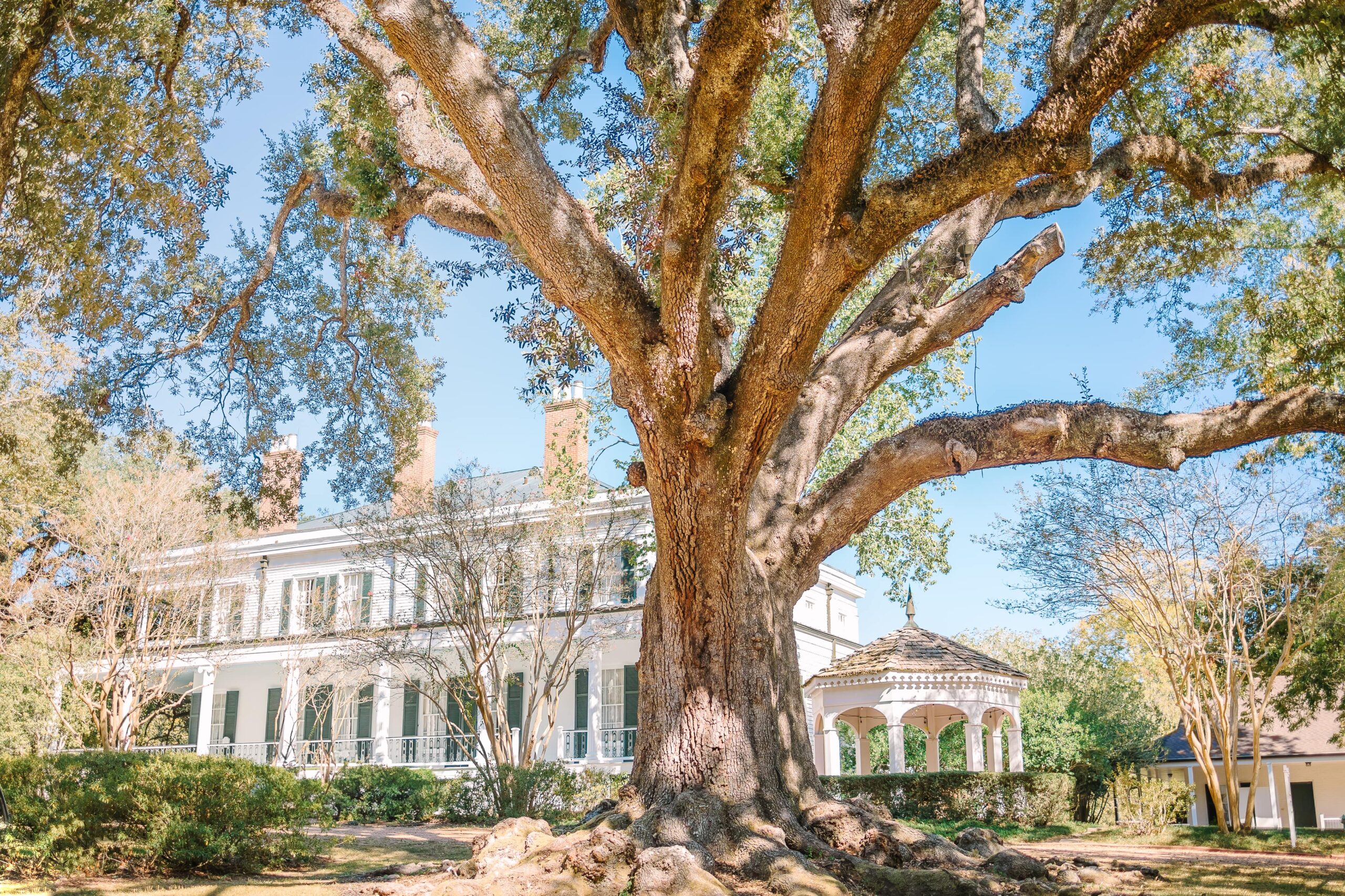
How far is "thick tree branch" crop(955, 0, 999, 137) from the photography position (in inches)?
362

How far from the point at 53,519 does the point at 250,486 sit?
33.2ft

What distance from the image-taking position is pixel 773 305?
21.7ft

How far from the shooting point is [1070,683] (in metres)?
34.8

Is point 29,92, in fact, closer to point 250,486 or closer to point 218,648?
point 250,486

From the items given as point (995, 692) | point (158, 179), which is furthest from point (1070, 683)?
point (158, 179)

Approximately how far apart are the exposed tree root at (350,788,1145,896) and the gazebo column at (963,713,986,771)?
1097 cm

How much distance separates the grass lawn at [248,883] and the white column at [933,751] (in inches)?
499

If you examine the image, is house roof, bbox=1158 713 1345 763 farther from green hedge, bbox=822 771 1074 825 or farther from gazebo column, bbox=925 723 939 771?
green hedge, bbox=822 771 1074 825

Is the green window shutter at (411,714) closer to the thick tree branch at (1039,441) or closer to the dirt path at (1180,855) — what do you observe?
the dirt path at (1180,855)

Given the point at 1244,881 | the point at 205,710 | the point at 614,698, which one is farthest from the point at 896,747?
the point at 205,710

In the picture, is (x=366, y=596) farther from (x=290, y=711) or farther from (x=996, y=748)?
(x=996, y=748)

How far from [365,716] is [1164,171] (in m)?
23.8

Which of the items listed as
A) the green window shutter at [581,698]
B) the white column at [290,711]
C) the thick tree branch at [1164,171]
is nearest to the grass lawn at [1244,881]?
the thick tree branch at [1164,171]

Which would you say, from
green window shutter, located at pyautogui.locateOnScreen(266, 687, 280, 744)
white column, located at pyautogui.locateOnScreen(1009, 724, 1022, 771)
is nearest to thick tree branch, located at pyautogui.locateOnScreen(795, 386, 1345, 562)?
white column, located at pyautogui.locateOnScreen(1009, 724, 1022, 771)
